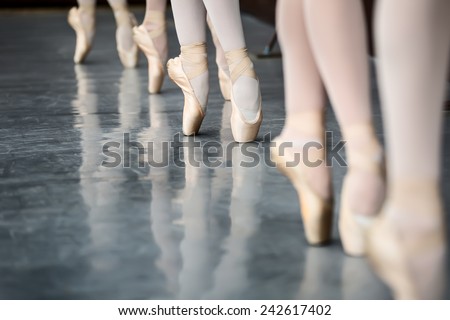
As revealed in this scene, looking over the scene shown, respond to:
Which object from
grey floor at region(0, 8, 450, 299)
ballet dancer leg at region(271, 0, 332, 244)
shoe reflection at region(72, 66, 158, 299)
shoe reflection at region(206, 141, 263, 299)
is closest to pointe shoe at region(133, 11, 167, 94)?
grey floor at region(0, 8, 450, 299)

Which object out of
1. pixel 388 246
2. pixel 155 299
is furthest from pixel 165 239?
pixel 388 246

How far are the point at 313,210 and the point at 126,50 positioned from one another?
245cm

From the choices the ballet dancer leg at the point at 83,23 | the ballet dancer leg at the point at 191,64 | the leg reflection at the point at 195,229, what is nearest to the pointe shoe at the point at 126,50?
the ballet dancer leg at the point at 83,23

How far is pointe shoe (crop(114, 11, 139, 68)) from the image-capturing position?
365 cm

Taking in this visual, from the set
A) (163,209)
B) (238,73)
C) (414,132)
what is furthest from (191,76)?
(414,132)

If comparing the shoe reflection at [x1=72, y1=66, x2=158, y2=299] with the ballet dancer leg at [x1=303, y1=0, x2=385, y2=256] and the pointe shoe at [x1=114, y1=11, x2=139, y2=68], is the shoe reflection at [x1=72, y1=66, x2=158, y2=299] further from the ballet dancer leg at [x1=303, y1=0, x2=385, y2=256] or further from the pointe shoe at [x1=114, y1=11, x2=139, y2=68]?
the pointe shoe at [x1=114, y1=11, x2=139, y2=68]

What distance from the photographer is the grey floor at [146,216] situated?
124 cm

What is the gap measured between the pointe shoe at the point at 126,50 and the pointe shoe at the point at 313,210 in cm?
237

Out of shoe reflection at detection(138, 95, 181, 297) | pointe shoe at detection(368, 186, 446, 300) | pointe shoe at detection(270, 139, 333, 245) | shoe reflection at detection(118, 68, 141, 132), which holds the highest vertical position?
pointe shoe at detection(368, 186, 446, 300)

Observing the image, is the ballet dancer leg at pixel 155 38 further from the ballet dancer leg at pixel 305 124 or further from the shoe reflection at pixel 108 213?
the ballet dancer leg at pixel 305 124

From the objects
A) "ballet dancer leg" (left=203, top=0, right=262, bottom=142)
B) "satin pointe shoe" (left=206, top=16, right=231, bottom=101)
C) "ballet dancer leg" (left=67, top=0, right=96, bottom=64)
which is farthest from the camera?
"ballet dancer leg" (left=67, top=0, right=96, bottom=64)

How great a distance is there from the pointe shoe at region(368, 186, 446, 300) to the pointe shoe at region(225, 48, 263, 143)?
112cm

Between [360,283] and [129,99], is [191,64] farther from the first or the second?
[360,283]

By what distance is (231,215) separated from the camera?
1568 mm
